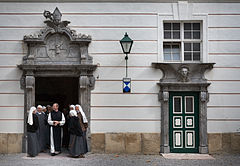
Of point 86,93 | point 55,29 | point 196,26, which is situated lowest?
point 86,93

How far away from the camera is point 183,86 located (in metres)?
10.7

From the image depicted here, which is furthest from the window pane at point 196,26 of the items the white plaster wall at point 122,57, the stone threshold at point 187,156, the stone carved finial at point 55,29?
the stone threshold at point 187,156

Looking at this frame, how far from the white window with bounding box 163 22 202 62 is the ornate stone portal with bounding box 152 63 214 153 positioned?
0.51 meters

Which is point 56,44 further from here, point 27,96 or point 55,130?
point 55,130

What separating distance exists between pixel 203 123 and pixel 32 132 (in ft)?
18.7

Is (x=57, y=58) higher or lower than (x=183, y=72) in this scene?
higher

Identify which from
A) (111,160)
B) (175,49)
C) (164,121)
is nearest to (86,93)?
(111,160)

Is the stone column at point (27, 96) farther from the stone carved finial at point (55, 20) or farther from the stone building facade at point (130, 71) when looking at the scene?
the stone carved finial at point (55, 20)

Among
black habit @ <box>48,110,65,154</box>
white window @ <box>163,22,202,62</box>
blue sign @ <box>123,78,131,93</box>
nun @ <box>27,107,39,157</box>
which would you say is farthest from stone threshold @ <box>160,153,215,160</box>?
nun @ <box>27,107,39,157</box>

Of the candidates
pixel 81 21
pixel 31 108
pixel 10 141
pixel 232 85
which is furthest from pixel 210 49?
pixel 10 141

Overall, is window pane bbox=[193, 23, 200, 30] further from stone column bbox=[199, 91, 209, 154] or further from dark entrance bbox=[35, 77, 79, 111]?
dark entrance bbox=[35, 77, 79, 111]

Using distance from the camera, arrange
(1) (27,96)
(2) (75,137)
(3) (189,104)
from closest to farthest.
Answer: (2) (75,137)
(1) (27,96)
(3) (189,104)

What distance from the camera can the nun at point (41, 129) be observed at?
10.7 metres

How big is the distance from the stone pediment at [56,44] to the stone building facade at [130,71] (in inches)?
1.3
